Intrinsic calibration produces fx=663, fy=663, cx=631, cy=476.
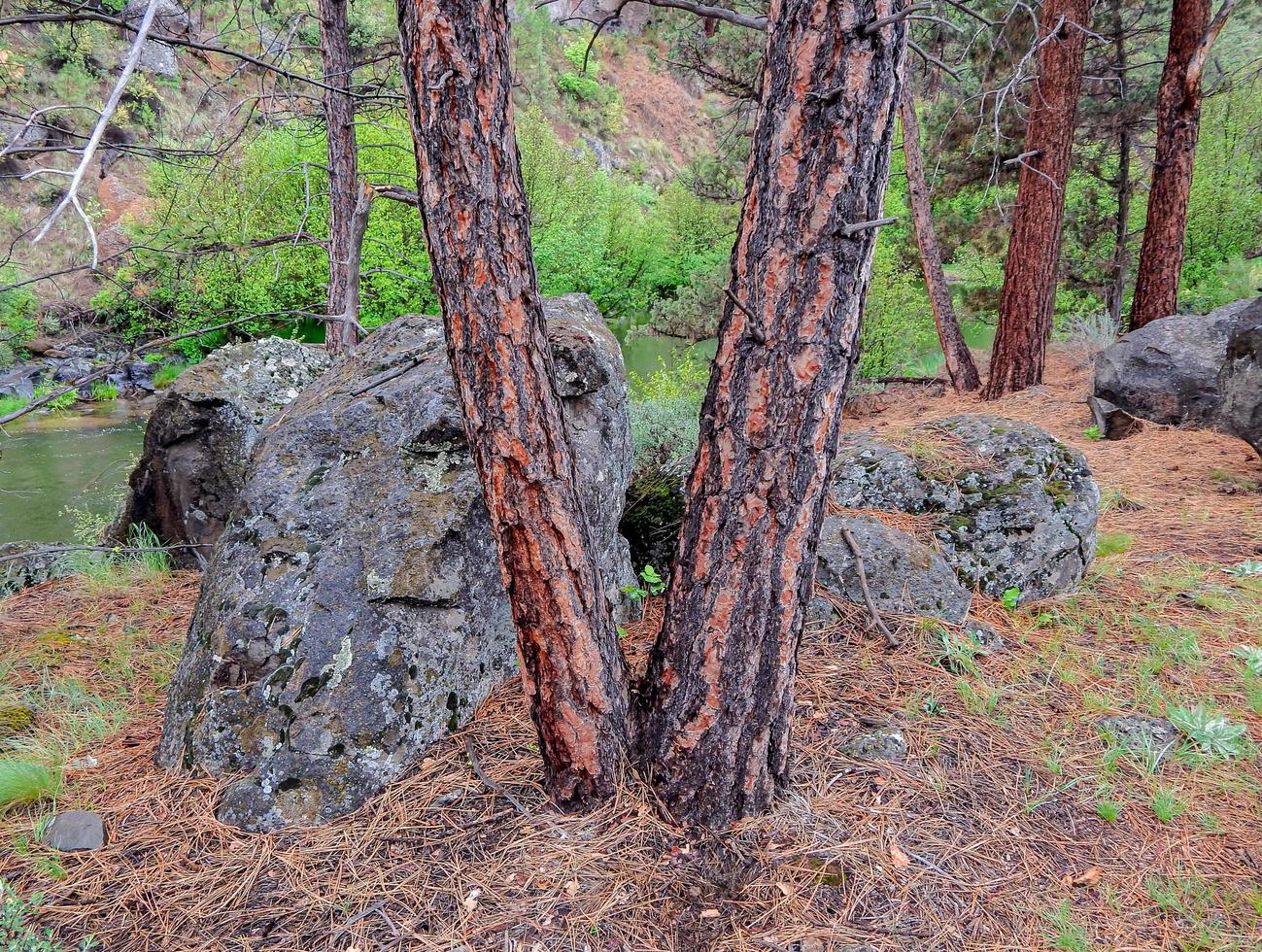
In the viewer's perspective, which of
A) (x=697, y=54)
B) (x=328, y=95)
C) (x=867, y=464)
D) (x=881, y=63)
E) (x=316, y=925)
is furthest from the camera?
(x=697, y=54)

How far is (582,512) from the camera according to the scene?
1.83m

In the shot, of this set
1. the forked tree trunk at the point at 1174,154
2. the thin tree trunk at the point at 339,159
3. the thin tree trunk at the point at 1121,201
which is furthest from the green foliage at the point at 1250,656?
the thin tree trunk at the point at 1121,201

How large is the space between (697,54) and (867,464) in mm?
6871

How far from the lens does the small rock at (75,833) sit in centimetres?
191

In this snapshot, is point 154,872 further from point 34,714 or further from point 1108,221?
point 1108,221

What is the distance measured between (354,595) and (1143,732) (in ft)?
8.93

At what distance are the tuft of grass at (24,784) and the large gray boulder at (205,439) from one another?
1886 millimetres

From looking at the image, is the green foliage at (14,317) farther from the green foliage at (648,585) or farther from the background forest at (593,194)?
the green foliage at (648,585)

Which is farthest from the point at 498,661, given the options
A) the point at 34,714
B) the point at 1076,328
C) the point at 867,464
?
the point at 1076,328

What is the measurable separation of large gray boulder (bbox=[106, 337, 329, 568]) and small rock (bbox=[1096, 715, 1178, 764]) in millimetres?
4203

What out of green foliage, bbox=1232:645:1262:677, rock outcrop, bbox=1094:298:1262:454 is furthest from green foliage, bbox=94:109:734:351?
green foliage, bbox=1232:645:1262:677

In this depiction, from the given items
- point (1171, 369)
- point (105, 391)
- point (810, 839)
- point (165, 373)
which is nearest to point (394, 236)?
point (165, 373)

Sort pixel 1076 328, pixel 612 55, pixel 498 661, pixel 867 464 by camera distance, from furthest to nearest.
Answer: pixel 612 55
pixel 1076 328
pixel 867 464
pixel 498 661

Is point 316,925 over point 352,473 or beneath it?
beneath
